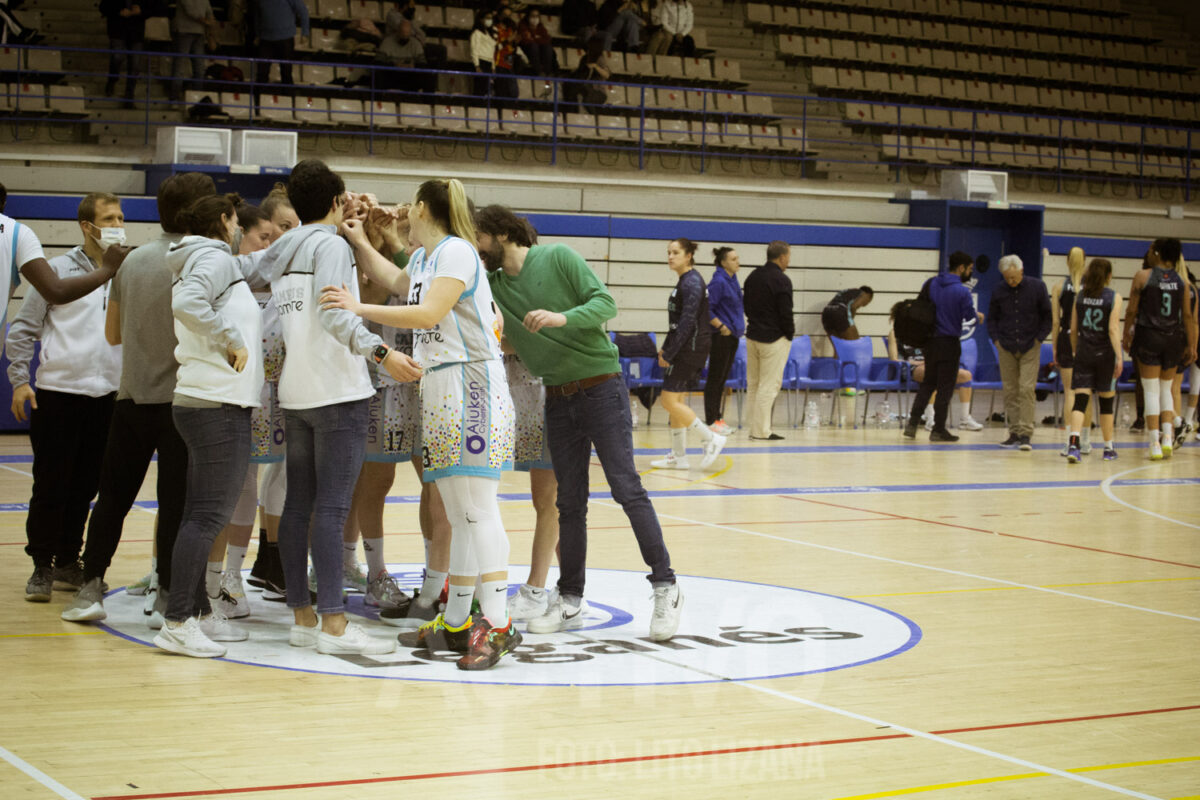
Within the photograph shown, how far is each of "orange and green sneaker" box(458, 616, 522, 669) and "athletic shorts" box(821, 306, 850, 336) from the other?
1275cm

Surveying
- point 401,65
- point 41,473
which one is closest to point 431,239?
point 41,473

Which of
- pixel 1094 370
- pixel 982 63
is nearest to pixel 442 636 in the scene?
pixel 1094 370

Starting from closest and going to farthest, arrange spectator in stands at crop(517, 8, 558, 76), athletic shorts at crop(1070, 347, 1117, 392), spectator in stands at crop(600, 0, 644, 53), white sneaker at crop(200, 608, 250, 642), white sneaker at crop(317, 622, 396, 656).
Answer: white sneaker at crop(317, 622, 396, 656), white sneaker at crop(200, 608, 250, 642), athletic shorts at crop(1070, 347, 1117, 392), spectator in stands at crop(517, 8, 558, 76), spectator in stands at crop(600, 0, 644, 53)

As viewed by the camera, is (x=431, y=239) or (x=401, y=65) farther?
(x=401, y=65)

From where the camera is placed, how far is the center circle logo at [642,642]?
4.66 metres

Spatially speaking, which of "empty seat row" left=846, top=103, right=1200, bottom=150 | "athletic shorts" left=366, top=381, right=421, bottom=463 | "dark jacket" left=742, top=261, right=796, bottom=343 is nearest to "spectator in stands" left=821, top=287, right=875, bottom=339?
"dark jacket" left=742, top=261, right=796, bottom=343

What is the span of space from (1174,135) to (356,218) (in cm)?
2192

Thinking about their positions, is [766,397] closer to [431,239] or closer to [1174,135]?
[431,239]

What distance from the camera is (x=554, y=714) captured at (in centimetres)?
413

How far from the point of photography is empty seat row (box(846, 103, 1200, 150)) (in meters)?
21.0

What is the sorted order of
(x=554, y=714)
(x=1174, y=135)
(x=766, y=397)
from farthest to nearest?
(x=1174, y=135) → (x=766, y=397) → (x=554, y=714)

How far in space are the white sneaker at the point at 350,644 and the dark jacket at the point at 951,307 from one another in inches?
411

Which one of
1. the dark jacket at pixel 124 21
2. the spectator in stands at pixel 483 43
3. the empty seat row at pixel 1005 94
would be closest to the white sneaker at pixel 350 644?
the dark jacket at pixel 124 21

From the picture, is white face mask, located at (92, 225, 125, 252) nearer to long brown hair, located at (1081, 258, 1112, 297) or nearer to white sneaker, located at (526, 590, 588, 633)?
white sneaker, located at (526, 590, 588, 633)
